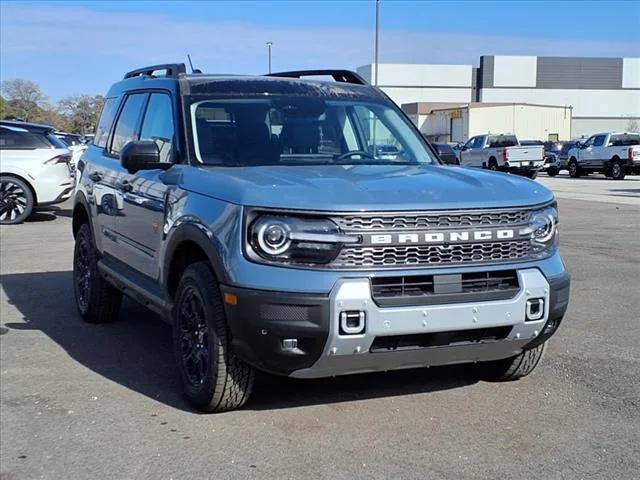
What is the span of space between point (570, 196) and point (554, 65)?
8023cm

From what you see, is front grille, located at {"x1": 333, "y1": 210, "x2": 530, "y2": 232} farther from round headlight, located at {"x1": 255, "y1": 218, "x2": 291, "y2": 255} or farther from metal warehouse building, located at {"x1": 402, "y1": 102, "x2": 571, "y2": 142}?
metal warehouse building, located at {"x1": 402, "y1": 102, "x2": 571, "y2": 142}

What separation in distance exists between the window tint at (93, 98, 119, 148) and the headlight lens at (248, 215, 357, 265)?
130 inches

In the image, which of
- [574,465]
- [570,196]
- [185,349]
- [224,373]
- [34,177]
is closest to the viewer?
[574,465]

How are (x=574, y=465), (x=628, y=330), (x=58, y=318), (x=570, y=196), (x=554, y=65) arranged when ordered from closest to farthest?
(x=574, y=465) → (x=628, y=330) → (x=58, y=318) → (x=570, y=196) → (x=554, y=65)

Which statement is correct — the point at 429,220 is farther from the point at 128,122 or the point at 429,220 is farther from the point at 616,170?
the point at 616,170

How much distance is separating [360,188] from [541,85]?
98.8m

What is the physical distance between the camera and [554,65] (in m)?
97.6

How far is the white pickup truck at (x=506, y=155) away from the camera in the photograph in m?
31.5

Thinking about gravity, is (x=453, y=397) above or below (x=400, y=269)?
below

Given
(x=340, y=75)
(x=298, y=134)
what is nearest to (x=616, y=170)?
(x=340, y=75)

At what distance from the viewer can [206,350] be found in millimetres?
4504

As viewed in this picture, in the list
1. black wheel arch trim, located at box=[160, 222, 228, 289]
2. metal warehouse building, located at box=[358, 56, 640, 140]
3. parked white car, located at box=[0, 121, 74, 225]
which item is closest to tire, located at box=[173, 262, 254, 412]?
black wheel arch trim, located at box=[160, 222, 228, 289]

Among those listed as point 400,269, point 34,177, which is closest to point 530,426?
point 400,269

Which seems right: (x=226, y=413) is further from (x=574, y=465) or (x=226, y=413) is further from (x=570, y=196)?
(x=570, y=196)
